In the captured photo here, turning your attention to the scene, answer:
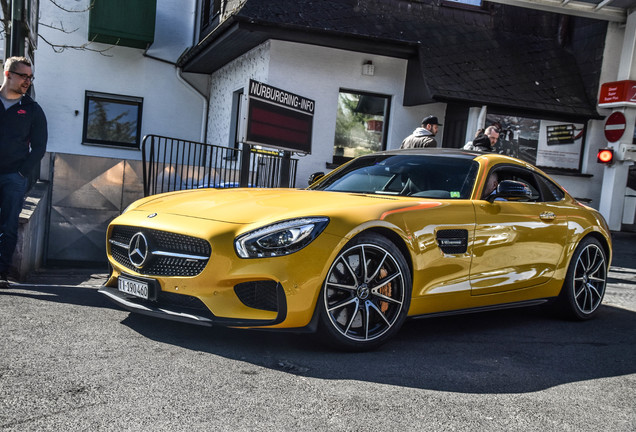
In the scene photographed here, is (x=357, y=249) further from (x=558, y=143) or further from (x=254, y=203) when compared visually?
(x=558, y=143)

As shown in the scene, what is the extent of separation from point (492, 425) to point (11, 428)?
2034 mm

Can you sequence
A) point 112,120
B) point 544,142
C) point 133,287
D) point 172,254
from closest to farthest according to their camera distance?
point 172,254
point 133,287
point 544,142
point 112,120

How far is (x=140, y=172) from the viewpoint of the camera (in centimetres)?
858

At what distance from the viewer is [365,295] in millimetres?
4133

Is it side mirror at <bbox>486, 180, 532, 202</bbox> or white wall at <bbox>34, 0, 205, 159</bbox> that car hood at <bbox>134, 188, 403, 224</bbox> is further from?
white wall at <bbox>34, 0, 205, 159</bbox>

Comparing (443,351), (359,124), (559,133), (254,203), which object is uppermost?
(559,133)

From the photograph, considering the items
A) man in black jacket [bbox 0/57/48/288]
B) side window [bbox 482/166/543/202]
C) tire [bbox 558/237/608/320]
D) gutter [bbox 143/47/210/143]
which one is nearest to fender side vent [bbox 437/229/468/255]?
side window [bbox 482/166/543/202]

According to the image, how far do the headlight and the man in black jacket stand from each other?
2838 millimetres

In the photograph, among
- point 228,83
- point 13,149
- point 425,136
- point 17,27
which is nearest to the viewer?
point 13,149

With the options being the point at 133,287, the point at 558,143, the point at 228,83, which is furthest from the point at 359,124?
the point at 133,287

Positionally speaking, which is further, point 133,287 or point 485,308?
point 485,308

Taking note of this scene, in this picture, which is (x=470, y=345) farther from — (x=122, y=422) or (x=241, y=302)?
(x=122, y=422)

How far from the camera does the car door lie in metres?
4.85

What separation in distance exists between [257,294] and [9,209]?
3.02 m
